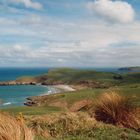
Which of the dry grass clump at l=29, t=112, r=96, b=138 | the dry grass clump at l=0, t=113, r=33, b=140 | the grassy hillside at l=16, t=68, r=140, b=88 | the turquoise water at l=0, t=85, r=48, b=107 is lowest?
the turquoise water at l=0, t=85, r=48, b=107

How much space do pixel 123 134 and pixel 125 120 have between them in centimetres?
245

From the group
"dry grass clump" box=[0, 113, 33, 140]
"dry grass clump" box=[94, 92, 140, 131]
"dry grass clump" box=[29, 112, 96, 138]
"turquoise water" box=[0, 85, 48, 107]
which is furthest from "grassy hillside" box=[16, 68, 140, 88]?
"dry grass clump" box=[0, 113, 33, 140]

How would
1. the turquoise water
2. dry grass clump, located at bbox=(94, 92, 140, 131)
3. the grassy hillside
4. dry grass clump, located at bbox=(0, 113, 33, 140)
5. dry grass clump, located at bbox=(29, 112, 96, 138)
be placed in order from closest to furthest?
1. dry grass clump, located at bbox=(0, 113, 33, 140)
2. dry grass clump, located at bbox=(29, 112, 96, 138)
3. dry grass clump, located at bbox=(94, 92, 140, 131)
4. the turquoise water
5. the grassy hillside

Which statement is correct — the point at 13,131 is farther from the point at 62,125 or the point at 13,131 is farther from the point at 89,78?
the point at 89,78

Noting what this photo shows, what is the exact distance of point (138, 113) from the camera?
14039 millimetres

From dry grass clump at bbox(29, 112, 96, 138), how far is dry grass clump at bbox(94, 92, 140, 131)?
2.71 feet

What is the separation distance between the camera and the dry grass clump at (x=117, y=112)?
547 inches

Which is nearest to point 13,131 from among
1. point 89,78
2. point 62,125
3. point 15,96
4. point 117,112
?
point 62,125

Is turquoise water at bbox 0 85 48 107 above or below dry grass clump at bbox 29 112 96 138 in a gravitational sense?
below

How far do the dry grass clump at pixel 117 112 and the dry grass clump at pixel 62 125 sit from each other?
2.71 ft

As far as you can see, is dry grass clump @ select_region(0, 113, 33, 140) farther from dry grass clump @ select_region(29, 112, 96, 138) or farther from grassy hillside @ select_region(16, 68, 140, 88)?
grassy hillside @ select_region(16, 68, 140, 88)

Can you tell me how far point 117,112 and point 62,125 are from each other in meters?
2.27

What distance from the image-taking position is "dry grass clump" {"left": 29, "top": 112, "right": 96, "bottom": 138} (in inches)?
492

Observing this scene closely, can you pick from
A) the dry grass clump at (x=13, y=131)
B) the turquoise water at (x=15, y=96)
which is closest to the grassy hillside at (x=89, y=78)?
the turquoise water at (x=15, y=96)
